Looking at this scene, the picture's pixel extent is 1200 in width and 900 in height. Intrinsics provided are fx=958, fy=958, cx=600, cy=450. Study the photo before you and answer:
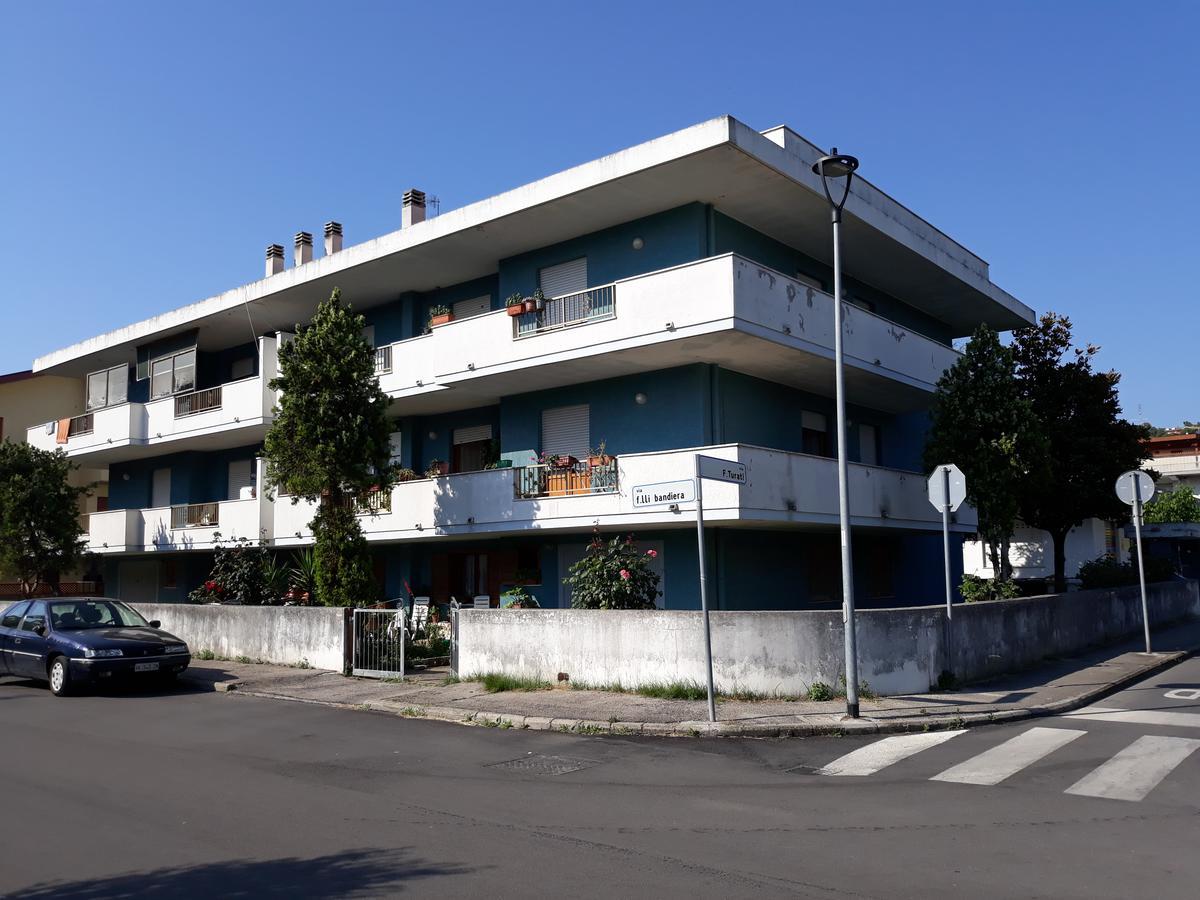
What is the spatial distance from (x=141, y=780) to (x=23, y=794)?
93cm

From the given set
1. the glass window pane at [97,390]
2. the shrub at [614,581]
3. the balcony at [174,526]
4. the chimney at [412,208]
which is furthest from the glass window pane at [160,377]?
the shrub at [614,581]

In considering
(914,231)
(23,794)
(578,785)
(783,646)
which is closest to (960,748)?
(783,646)

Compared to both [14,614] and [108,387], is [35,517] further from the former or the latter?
[14,614]

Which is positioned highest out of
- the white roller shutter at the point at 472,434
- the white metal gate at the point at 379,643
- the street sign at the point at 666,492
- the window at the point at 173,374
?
the window at the point at 173,374

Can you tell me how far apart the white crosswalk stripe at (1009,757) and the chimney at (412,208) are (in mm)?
18999

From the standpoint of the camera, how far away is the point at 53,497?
2711cm

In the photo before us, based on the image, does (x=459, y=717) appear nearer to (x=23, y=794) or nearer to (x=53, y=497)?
(x=23, y=794)

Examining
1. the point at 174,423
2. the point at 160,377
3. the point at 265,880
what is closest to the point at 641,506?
the point at 265,880

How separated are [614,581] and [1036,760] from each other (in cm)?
666

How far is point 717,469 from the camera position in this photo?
1141cm

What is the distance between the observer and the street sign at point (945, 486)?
13586mm

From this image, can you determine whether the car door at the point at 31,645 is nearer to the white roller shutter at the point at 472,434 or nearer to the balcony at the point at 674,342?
the balcony at the point at 674,342

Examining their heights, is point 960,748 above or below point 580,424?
below

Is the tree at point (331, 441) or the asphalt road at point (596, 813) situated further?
the tree at point (331, 441)
